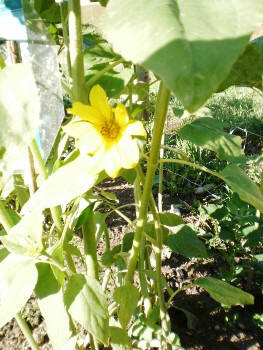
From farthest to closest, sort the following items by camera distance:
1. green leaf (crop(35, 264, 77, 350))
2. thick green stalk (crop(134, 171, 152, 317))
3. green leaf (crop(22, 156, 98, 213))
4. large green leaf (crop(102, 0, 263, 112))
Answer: thick green stalk (crop(134, 171, 152, 317)) → green leaf (crop(35, 264, 77, 350)) → green leaf (crop(22, 156, 98, 213)) → large green leaf (crop(102, 0, 263, 112))

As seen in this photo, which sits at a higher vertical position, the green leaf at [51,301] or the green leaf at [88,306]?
the green leaf at [88,306]

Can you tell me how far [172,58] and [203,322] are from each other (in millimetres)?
953

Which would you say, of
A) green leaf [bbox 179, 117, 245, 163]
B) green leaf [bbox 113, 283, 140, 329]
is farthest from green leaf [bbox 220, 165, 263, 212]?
green leaf [bbox 113, 283, 140, 329]

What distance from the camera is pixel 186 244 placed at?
787 mm

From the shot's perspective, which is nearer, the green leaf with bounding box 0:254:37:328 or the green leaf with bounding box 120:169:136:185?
the green leaf with bounding box 0:254:37:328

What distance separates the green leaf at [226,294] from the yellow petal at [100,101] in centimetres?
39

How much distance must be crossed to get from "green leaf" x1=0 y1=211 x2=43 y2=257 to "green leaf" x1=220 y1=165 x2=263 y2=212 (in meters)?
0.25

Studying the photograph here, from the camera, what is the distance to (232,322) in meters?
0.99

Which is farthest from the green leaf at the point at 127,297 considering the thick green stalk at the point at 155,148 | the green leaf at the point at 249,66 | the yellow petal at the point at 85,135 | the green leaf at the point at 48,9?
the green leaf at the point at 48,9

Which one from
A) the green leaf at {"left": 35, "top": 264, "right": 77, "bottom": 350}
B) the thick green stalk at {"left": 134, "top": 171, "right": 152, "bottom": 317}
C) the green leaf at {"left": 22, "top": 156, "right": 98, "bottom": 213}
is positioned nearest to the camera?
the green leaf at {"left": 22, "top": 156, "right": 98, "bottom": 213}

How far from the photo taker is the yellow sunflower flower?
1.42ft

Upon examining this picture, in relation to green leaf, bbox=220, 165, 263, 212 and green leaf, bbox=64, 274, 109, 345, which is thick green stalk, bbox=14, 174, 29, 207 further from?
green leaf, bbox=220, 165, 263, 212

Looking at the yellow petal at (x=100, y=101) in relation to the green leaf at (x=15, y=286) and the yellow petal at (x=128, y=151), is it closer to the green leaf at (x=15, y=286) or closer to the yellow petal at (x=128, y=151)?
the yellow petal at (x=128, y=151)

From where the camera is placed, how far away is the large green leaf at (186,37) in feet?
0.70
